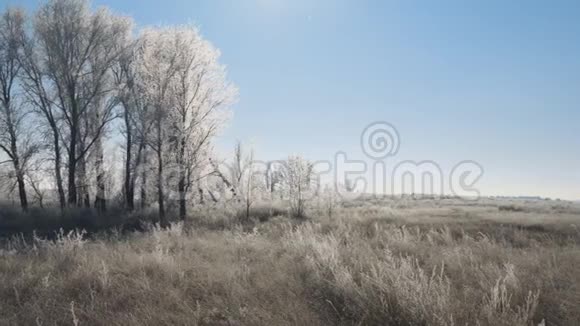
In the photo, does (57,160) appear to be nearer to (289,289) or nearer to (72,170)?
(72,170)

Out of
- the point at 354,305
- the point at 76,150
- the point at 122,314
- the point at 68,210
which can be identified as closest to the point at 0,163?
the point at 76,150

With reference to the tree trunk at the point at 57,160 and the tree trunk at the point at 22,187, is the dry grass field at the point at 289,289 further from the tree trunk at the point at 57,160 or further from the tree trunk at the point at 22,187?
the tree trunk at the point at 22,187

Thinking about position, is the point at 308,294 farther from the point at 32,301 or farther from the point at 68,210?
the point at 68,210

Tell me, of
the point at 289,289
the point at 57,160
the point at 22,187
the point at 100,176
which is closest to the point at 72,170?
the point at 57,160

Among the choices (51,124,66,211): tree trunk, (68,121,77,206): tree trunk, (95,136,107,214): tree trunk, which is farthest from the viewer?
(95,136,107,214): tree trunk

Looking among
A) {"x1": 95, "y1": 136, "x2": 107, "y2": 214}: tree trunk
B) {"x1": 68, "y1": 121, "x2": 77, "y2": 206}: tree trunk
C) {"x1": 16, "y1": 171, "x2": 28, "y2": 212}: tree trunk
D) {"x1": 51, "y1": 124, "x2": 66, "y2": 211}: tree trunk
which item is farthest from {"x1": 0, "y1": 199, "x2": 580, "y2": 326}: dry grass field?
{"x1": 16, "y1": 171, "x2": 28, "y2": 212}: tree trunk

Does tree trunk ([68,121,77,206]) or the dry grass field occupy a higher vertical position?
tree trunk ([68,121,77,206])

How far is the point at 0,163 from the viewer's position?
19.5 metres

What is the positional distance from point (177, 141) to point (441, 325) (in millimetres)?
14609

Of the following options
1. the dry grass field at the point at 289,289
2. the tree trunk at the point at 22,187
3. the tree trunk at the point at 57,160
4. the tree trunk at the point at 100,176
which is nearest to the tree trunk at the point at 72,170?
the tree trunk at the point at 57,160

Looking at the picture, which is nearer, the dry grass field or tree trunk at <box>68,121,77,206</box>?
the dry grass field

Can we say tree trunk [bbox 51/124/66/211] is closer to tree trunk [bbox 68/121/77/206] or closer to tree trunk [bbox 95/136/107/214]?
tree trunk [bbox 68/121/77/206]

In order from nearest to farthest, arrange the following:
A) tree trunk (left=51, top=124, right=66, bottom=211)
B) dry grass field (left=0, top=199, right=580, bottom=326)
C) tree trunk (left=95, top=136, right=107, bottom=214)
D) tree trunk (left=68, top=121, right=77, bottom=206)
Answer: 1. dry grass field (left=0, top=199, right=580, bottom=326)
2. tree trunk (left=68, top=121, right=77, bottom=206)
3. tree trunk (left=51, top=124, right=66, bottom=211)
4. tree trunk (left=95, top=136, right=107, bottom=214)

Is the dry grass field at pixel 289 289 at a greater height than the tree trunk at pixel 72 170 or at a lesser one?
lesser
